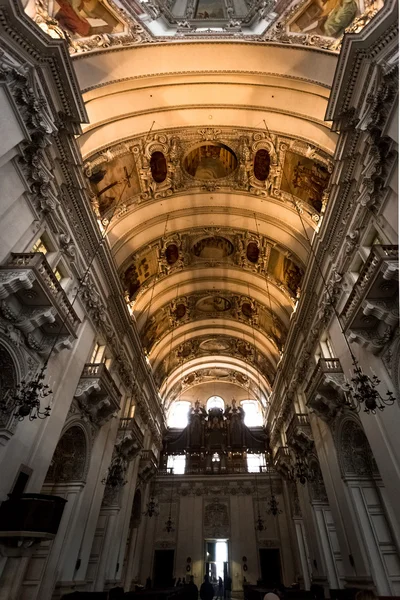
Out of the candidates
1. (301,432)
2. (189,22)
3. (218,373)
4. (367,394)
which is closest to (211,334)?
(218,373)

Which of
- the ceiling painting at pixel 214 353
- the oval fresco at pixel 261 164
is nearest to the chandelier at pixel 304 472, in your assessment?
the ceiling painting at pixel 214 353

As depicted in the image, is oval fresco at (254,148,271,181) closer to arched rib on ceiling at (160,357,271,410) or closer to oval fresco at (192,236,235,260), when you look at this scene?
oval fresco at (192,236,235,260)

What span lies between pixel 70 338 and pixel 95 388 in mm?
2566

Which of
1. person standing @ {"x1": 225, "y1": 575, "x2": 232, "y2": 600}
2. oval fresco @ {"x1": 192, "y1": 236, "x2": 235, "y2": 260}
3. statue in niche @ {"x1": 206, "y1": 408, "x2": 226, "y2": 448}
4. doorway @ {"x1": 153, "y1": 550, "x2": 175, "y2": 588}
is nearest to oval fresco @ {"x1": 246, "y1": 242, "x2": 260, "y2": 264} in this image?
oval fresco @ {"x1": 192, "y1": 236, "x2": 235, "y2": 260}

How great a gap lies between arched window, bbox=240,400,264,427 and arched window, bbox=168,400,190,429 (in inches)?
184

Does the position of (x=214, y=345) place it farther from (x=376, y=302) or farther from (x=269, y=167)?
(x=376, y=302)

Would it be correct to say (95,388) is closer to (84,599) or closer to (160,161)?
(84,599)

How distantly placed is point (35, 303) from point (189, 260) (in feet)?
35.2

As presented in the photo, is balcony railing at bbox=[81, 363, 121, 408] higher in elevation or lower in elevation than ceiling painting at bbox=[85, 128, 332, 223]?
lower

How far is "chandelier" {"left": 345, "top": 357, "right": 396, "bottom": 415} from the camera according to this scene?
6681 mm

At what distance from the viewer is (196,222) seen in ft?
52.3

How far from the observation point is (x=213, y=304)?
21.3 m

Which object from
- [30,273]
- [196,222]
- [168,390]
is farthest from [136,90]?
[168,390]

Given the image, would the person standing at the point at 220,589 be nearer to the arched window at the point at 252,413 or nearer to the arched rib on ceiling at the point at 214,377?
the arched window at the point at 252,413
